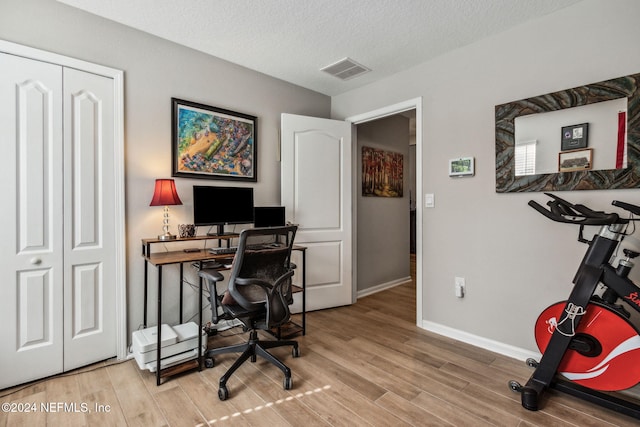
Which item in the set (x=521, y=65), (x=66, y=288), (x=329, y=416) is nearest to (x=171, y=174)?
(x=66, y=288)

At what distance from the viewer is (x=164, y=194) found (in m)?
2.38

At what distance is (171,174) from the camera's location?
2646 mm

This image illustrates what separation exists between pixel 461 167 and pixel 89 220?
298 centimetres

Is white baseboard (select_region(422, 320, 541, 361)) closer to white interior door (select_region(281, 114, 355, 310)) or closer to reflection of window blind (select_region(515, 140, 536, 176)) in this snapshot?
white interior door (select_region(281, 114, 355, 310))

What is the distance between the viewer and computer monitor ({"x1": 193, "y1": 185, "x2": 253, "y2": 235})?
2561 mm

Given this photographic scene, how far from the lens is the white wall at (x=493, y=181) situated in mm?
2068

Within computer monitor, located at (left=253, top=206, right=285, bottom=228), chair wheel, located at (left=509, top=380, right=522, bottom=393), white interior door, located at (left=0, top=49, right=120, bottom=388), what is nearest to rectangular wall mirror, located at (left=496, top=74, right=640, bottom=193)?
chair wheel, located at (left=509, top=380, right=522, bottom=393)

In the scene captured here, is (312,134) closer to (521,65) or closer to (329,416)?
(521,65)

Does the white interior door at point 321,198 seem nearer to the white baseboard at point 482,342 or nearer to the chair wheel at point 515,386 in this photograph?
the white baseboard at point 482,342

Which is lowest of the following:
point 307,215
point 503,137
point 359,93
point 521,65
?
point 307,215

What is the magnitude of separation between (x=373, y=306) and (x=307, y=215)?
1356 mm

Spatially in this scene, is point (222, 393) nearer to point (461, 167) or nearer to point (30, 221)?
point (30, 221)

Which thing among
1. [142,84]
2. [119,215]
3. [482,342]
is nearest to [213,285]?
[119,215]

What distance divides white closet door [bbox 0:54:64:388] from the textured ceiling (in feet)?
2.33
